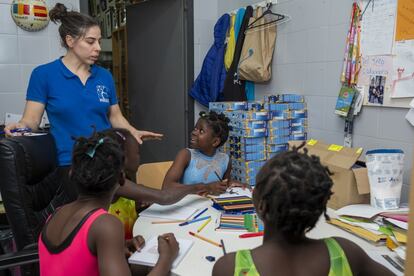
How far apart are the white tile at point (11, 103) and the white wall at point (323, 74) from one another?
6.28ft

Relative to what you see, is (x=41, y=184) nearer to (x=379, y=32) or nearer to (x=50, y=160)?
(x=50, y=160)

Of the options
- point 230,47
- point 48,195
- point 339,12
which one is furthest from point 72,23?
Answer: point 339,12

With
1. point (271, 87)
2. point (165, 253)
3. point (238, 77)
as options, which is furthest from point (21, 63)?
point (165, 253)

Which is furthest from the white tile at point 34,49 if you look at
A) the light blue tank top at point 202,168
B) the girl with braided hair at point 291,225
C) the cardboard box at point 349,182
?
the girl with braided hair at point 291,225

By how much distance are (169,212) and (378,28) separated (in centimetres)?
156

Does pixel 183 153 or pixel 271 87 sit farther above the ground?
pixel 271 87

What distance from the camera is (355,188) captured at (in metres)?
1.83

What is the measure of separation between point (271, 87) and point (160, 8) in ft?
4.72

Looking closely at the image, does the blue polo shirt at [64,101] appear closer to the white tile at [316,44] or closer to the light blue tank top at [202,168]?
the light blue tank top at [202,168]

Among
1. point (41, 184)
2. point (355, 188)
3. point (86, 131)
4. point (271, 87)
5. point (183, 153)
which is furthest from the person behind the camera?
point (271, 87)

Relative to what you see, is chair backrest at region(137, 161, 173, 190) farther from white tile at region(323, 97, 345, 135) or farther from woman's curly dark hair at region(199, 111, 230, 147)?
white tile at region(323, 97, 345, 135)

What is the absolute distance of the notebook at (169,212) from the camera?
1.66m

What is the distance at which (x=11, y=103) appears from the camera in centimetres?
285

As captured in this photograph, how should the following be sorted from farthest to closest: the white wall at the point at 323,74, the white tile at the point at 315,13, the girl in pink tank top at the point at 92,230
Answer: the white tile at the point at 315,13
the white wall at the point at 323,74
the girl in pink tank top at the point at 92,230
